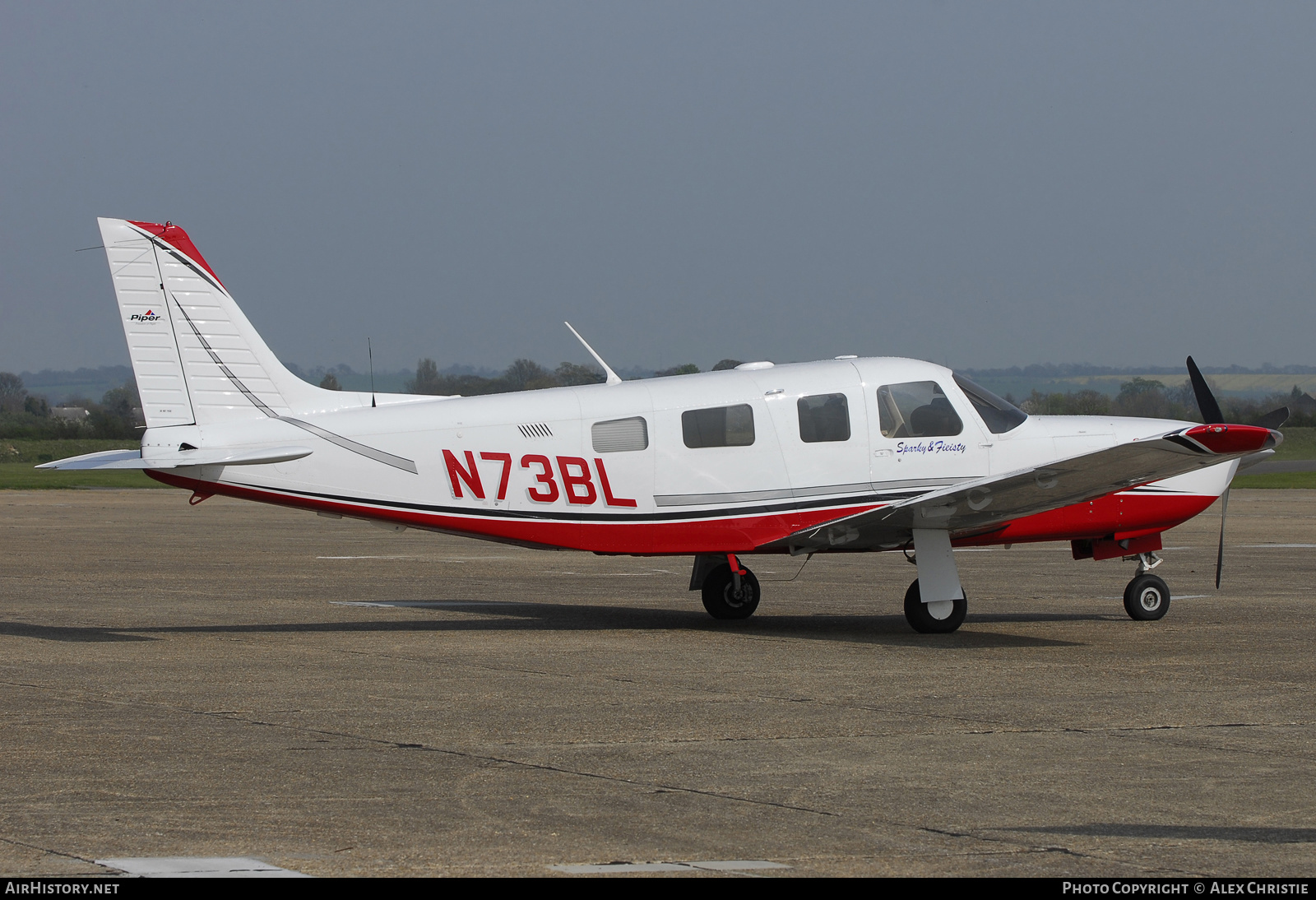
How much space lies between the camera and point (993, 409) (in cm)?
1373

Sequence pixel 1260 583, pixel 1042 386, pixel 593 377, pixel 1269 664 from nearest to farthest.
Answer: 1. pixel 1269 664
2. pixel 593 377
3. pixel 1042 386
4. pixel 1260 583

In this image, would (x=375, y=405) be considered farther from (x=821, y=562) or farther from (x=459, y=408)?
(x=821, y=562)

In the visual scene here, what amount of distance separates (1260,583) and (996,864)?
1474cm

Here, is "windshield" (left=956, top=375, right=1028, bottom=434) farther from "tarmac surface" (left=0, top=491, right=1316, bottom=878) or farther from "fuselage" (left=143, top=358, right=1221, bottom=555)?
"tarmac surface" (left=0, top=491, right=1316, bottom=878)

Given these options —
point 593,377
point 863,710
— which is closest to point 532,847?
point 863,710

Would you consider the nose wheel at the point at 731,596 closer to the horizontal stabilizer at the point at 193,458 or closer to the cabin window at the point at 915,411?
the cabin window at the point at 915,411

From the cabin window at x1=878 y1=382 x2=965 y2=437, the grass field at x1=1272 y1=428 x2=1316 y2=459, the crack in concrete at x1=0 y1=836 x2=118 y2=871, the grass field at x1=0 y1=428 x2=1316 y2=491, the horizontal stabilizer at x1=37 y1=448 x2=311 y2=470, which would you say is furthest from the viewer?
the grass field at x1=1272 y1=428 x2=1316 y2=459

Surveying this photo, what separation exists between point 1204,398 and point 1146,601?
87.2 inches

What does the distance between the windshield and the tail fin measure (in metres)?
6.32

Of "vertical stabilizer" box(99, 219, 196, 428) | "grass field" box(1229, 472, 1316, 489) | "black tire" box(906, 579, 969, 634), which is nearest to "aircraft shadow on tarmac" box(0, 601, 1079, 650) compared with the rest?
"black tire" box(906, 579, 969, 634)

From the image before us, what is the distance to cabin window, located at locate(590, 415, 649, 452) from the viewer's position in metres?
13.2

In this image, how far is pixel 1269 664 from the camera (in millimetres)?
11234

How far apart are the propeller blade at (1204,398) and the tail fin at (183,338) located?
28.7 feet

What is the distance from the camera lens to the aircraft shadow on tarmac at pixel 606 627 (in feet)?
42.9
